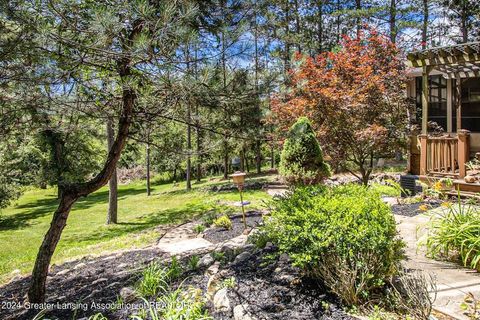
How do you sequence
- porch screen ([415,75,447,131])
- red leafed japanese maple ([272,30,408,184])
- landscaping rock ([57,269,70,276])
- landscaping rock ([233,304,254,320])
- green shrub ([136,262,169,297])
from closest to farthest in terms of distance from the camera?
landscaping rock ([233,304,254,320]) < green shrub ([136,262,169,297]) < landscaping rock ([57,269,70,276]) < red leafed japanese maple ([272,30,408,184]) < porch screen ([415,75,447,131])

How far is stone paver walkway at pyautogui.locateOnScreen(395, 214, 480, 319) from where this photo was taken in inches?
96.5

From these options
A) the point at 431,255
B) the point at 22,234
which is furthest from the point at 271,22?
the point at 22,234

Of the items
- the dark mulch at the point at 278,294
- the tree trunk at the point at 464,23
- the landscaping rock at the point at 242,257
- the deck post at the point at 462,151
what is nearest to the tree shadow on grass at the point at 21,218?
the landscaping rock at the point at 242,257

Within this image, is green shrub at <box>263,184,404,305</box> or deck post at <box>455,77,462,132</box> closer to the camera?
green shrub at <box>263,184,404,305</box>

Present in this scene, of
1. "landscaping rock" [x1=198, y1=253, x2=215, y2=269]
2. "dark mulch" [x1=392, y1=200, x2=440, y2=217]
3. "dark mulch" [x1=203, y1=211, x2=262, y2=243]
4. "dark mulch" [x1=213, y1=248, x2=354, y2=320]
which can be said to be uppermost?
"dark mulch" [x1=392, y1=200, x2=440, y2=217]

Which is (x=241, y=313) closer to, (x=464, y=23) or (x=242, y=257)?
(x=242, y=257)

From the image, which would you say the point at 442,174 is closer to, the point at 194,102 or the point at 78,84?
the point at 194,102

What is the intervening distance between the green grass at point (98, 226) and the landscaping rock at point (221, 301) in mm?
3729

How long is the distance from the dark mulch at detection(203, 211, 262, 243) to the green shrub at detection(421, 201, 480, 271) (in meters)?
2.65

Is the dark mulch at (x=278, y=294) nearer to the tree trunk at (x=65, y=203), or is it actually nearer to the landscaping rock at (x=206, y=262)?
the landscaping rock at (x=206, y=262)

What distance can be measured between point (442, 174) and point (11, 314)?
731 cm

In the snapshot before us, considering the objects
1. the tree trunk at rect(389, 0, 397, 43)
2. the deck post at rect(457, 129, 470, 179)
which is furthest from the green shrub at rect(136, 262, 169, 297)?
the tree trunk at rect(389, 0, 397, 43)

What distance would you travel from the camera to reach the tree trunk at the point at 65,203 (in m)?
3.59

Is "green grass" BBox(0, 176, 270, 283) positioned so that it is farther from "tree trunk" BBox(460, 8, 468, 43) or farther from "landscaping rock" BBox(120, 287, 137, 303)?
"tree trunk" BBox(460, 8, 468, 43)
